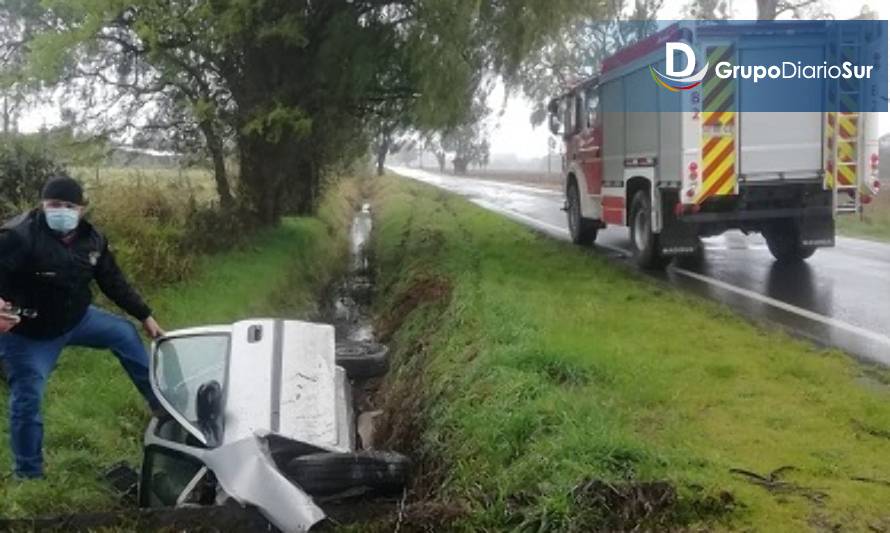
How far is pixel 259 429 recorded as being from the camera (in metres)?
5.12

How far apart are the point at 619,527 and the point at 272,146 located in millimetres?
A: 11894

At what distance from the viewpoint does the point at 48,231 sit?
221 inches

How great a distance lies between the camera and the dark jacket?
5.39m

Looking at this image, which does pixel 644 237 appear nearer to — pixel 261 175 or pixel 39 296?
pixel 261 175

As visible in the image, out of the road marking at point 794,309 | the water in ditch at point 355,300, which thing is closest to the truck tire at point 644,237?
the road marking at point 794,309

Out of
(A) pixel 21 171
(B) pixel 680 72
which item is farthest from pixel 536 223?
(A) pixel 21 171

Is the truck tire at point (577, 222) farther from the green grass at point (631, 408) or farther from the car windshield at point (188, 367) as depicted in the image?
the car windshield at point (188, 367)

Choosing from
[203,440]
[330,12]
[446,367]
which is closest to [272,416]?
[203,440]

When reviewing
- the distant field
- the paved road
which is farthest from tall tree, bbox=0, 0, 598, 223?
the paved road

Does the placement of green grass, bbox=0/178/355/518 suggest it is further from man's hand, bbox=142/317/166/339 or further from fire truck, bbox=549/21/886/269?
fire truck, bbox=549/21/886/269

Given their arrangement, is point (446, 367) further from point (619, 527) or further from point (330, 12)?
point (330, 12)

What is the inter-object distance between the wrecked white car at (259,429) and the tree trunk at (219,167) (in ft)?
28.6

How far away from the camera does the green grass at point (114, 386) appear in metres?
5.46

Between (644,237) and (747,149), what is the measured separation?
2.03 meters
